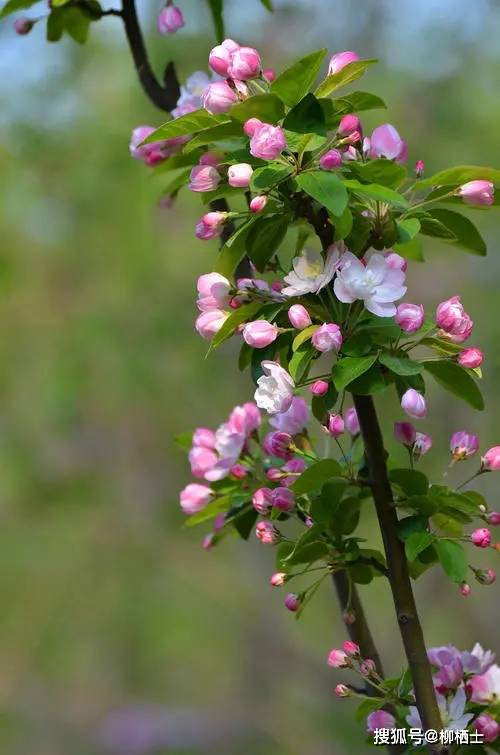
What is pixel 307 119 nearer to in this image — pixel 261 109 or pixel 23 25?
pixel 261 109

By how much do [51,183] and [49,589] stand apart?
467 centimetres

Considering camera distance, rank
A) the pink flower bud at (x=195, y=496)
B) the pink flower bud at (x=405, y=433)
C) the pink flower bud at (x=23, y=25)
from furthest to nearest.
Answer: the pink flower bud at (x=23, y=25), the pink flower bud at (x=195, y=496), the pink flower bud at (x=405, y=433)

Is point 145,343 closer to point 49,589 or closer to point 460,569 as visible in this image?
point 49,589

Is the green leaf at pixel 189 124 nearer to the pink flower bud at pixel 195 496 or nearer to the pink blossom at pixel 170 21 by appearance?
the pink flower bud at pixel 195 496

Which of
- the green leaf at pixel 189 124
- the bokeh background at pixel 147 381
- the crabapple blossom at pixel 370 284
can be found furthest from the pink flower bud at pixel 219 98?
the bokeh background at pixel 147 381

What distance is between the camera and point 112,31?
855 cm

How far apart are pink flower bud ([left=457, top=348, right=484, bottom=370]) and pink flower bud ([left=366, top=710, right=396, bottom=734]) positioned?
429 mm

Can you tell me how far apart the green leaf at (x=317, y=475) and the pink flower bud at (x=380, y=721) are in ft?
0.95

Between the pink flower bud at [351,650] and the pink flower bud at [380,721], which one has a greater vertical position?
the pink flower bud at [351,650]

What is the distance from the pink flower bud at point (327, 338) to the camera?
1.08 metres

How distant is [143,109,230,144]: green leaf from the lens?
3.82ft

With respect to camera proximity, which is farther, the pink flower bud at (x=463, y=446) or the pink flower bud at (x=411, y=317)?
the pink flower bud at (x=463, y=446)

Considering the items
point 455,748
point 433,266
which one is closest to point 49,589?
point 433,266

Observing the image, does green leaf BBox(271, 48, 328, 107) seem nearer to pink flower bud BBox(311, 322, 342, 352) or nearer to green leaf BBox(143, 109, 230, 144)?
green leaf BBox(143, 109, 230, 144)
